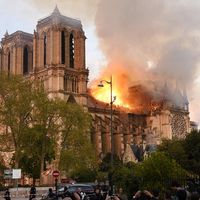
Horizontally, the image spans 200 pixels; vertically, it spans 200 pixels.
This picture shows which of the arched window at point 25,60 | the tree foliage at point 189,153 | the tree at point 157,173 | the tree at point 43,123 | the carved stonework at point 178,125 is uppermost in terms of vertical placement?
the arched window at point 25,60

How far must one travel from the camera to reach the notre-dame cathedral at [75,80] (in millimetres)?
98562

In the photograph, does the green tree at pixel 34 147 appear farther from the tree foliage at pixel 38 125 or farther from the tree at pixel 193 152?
the tree at pixel 193 152

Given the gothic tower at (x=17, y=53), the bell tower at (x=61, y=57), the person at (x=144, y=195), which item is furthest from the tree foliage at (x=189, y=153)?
the gothic tower at (x=17, y=53)

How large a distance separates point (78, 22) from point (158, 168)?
273 feet

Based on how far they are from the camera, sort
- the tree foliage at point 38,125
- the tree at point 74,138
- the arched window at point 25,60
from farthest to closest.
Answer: the arched window at point 25,60 → the tree at point 74,138 → the tree foliage at point 38,125

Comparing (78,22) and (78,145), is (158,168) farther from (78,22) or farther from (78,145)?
(78,22)

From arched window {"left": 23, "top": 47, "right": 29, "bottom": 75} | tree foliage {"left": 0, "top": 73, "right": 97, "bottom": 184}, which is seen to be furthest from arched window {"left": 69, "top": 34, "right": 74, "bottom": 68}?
tree foliage {"left": 0, "top": 73, "right": 97, "bottom": 184}

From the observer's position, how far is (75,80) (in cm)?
10162

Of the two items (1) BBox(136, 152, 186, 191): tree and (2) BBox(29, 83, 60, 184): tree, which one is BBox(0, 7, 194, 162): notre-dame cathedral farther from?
(1) BBox(136, 152, 186, 191): tree

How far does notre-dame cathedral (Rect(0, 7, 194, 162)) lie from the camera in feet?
323

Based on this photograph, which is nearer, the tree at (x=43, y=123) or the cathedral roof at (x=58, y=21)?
the tree at (x=43, y=123)

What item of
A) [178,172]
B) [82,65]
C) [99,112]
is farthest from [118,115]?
[178,172]

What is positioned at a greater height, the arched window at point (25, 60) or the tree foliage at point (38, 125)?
the arched window at point (25, 60)

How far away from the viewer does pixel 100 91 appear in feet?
414
